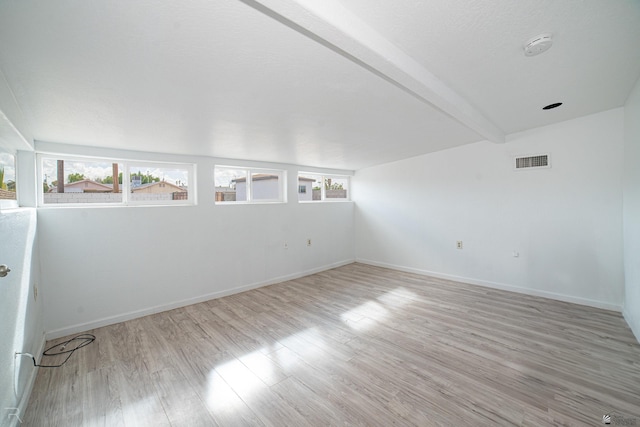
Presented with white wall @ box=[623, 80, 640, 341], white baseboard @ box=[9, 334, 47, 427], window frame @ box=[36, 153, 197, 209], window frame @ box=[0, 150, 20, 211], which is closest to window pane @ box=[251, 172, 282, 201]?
window frame @ box=[36, 153, 197, 209]

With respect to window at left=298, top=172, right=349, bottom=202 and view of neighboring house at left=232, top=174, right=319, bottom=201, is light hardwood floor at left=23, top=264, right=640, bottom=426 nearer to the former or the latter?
view of neighboring house at left=232, top=174, right=319, bottom=201

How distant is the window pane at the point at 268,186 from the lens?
4.93 metres

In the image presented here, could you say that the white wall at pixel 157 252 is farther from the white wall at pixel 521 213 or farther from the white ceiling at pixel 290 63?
the white wall at pixel 521 213

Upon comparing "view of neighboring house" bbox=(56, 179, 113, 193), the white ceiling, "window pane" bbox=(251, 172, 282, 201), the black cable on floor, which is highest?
the white ceiling

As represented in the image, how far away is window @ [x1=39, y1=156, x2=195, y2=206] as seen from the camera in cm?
287

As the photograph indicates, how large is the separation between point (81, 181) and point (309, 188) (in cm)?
372

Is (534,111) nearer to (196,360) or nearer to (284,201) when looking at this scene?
(284,201)

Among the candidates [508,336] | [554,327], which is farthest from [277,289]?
[554,327]

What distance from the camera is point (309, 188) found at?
5672 millimetres

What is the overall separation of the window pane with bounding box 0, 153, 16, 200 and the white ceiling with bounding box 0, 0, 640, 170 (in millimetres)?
346

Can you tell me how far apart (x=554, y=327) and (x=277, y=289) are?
11.9 ft

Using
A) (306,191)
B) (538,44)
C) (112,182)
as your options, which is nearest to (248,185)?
(306,191)

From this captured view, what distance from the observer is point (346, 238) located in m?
6.02

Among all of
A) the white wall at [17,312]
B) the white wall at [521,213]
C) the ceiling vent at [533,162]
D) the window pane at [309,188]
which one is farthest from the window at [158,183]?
the ceiling vent at [533,162]
